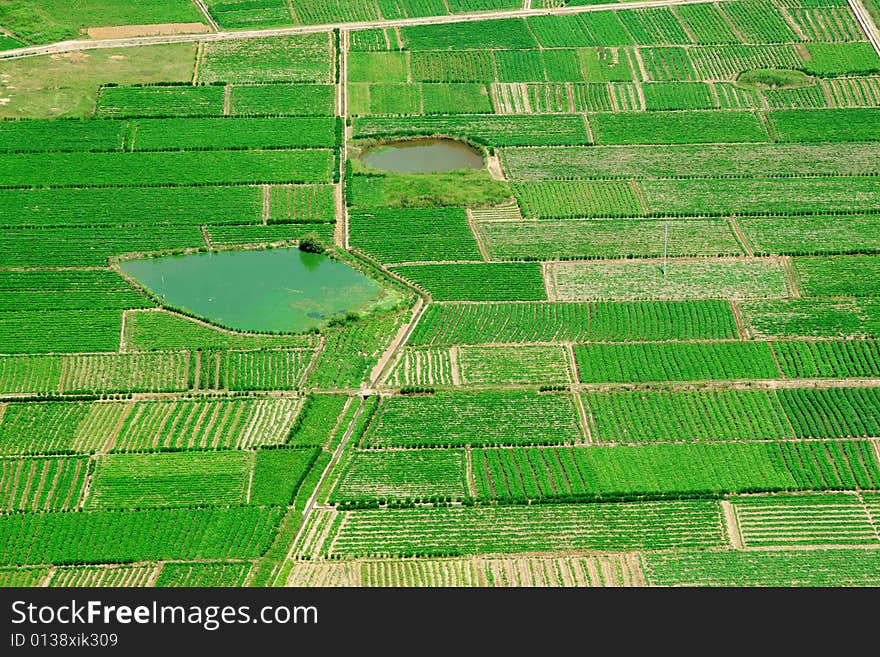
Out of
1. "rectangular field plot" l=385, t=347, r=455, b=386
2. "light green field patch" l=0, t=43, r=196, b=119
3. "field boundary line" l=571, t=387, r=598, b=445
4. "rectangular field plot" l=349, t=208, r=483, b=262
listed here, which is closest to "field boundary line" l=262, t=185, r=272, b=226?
"rectangular field plot" l=349, t=208, r=483, b=262

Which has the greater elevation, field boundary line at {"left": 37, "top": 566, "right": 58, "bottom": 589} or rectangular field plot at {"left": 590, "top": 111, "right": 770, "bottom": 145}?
rectangular field plot at {"left": 590, "top": 111, "right": 770, "bottom": 145}

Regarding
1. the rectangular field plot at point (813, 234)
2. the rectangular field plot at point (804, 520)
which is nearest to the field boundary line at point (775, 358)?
the rectangular field plot at point (804, 520)

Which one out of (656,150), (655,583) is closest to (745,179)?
(656,150)

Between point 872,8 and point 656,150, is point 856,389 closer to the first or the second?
point 656,150

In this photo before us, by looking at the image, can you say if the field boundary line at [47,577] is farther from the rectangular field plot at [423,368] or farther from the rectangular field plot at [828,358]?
the rectangular field plot at [828,358]

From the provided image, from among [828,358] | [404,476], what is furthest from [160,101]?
[828,358]

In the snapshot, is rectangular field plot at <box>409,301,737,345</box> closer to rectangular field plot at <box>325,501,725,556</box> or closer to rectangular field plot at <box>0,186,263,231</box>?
rectangular field plot at <box>325,501,725,556</box>

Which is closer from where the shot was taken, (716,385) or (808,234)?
(716,385)
